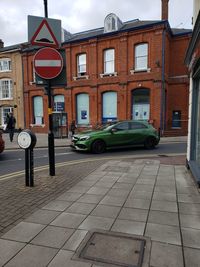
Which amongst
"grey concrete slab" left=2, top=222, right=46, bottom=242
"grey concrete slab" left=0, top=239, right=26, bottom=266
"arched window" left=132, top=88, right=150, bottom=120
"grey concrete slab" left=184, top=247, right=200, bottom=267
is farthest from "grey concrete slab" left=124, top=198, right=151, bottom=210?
"arched window" left=132, top=88, right=150, bottom=120

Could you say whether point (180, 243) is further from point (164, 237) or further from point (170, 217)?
point (170, 217)

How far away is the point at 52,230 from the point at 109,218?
91cm

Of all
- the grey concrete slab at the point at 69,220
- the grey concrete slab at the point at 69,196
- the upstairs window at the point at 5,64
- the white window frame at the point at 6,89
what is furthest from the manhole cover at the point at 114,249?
the upstairs window at the point at 5,64

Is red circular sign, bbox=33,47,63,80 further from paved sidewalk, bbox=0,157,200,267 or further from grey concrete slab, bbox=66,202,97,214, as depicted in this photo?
grey concrete slab, bbox=66,202,97,214

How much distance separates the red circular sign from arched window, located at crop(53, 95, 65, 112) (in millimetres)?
16977

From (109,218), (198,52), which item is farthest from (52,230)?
(198,52)

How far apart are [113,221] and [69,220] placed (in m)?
0.69

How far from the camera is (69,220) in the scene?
3.56m

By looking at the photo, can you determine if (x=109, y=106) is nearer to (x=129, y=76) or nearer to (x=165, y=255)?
(x=129, y=76)

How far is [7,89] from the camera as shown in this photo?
86.4 feet

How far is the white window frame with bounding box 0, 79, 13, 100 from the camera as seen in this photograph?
26.1 meters

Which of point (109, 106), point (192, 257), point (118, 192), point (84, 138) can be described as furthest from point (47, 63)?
point (109, 106)

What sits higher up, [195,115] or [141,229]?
[195,115]

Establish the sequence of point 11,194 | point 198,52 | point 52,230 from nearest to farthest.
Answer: point 52,230 → point 11,194 → point 198,52
